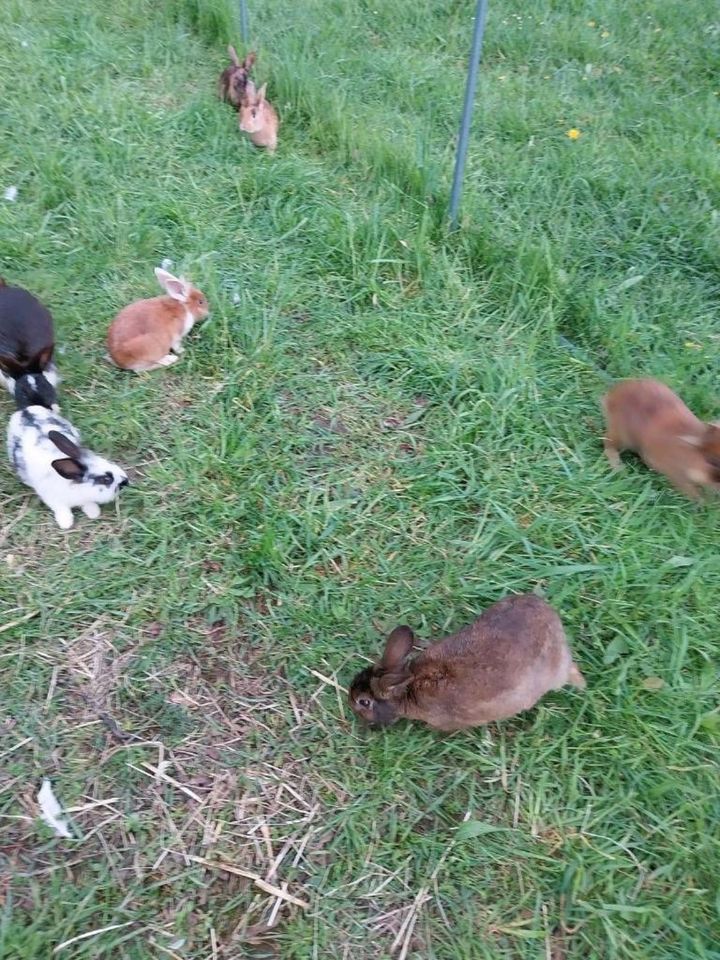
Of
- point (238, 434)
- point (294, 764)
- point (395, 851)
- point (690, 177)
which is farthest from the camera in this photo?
point (690, 177)

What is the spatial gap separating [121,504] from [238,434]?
551 mm

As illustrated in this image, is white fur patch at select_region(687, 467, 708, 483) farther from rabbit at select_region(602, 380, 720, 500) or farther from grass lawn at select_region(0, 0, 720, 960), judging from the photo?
grass lawn at select_region(0, 0, 720, 960)

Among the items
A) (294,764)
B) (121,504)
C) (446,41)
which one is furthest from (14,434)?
(446,41)

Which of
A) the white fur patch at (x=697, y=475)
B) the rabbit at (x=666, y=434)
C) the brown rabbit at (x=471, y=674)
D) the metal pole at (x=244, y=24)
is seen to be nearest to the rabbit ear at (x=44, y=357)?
the brown rabbit at (x=471, y=674)

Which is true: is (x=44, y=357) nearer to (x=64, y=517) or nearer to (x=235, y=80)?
(x=64, y=517)

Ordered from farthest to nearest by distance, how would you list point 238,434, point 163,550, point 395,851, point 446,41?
point 446,41, point 238,434, point 163,550, point 395,851

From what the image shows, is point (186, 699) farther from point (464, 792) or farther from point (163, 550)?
point (464, 792)

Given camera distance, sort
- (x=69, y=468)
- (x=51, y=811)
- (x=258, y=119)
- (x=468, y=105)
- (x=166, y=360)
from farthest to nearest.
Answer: (x=258, y=119)
(x=468, y=105)
(x=166, y=360)
(x=69, y=468)
(x=51, y=811)

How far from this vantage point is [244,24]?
5.45m

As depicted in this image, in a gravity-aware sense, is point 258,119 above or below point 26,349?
above

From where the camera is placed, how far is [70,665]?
271 cm

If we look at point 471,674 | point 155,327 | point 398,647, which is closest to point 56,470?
point 155,327

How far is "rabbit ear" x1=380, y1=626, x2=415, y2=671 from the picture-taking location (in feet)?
8.06

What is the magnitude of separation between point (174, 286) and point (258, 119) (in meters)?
1.62
